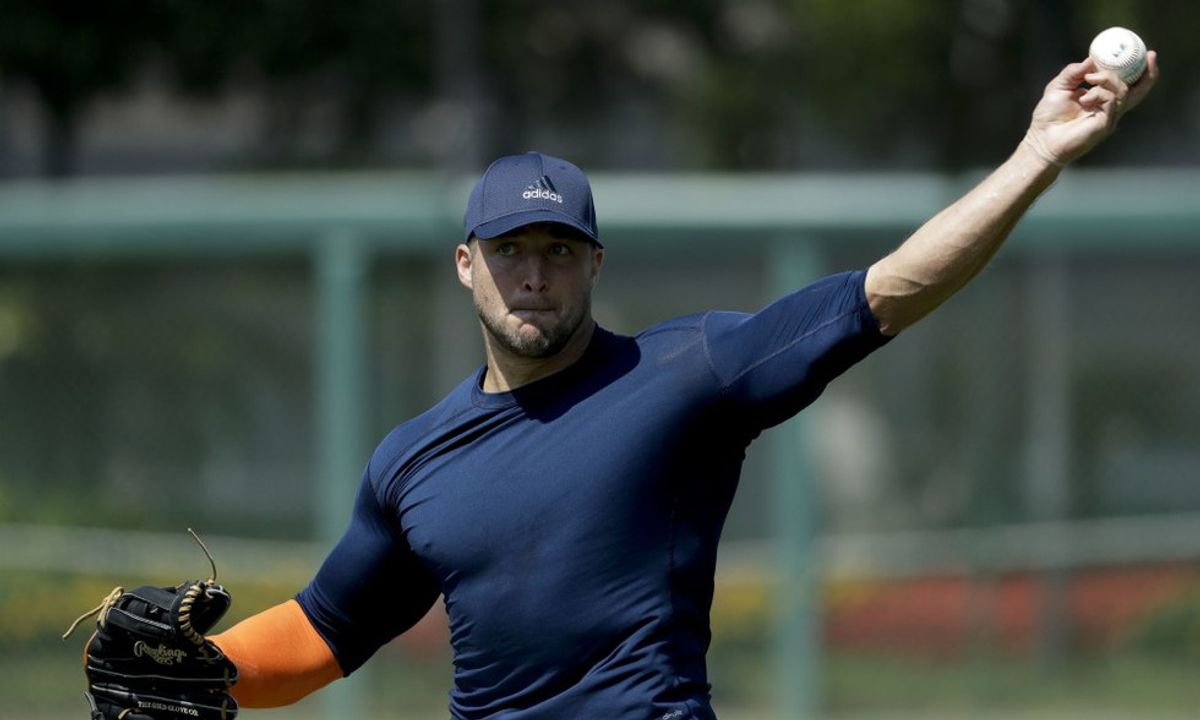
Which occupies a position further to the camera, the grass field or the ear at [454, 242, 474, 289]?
the grass field

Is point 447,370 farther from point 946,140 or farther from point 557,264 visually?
point 557,264

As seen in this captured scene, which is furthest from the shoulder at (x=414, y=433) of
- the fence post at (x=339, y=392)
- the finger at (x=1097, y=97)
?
the fence post at (x=339, y=392)

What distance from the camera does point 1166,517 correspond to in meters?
8.97

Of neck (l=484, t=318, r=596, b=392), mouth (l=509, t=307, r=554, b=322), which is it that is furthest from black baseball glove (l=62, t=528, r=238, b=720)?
mouth (l=509, t=307, r=554, b=322)

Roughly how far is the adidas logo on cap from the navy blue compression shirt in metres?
0.28

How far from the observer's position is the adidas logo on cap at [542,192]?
3557 millimetres

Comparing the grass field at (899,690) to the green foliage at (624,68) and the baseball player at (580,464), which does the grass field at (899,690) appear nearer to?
the green foliage at (624,68)

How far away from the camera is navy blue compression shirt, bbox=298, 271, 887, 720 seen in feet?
11.2

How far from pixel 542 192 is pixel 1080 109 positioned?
3.21 feet

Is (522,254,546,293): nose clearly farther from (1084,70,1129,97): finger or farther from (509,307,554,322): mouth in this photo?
(1084,70,1129,97): finger

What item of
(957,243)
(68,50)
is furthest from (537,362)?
(68,50)

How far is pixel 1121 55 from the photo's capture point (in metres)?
3.16

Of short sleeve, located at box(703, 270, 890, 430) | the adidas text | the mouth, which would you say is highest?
the adidas text

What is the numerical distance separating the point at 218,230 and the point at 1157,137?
Answer: 6313 mm
